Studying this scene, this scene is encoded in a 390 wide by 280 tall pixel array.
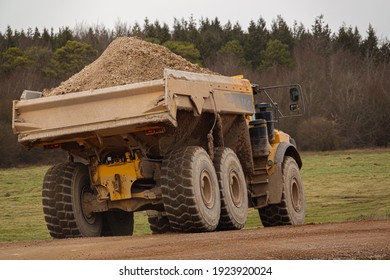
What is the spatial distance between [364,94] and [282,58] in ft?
9.68

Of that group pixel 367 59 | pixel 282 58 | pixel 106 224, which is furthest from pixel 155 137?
pixel 282 58

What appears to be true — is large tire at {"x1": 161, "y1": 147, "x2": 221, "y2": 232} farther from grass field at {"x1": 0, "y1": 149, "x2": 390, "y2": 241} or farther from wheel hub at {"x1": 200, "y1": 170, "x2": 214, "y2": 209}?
grass field at {"x1": 0, "y1": 149, "x2": 390, "y2": 241}

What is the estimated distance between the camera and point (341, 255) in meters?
10.2

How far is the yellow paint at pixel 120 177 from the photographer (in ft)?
→ 46.6

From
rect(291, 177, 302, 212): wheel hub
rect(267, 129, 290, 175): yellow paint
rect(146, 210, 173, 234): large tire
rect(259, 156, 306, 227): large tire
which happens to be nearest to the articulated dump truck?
rect(267, 129, 290, 175): yellow paint

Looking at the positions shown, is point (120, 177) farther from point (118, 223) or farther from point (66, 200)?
point (118, 223)

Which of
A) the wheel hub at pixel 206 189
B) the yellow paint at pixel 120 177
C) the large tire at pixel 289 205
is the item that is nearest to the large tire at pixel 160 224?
the large tire at pixel 289 205

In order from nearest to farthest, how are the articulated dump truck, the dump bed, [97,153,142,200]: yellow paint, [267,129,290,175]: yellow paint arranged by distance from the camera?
the dump bed < the articulated dump truck < [97,153,142,200]: yellow paint < [267,129,290,175]: yellow paint

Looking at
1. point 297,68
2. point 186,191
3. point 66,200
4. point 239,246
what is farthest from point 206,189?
point 297,68

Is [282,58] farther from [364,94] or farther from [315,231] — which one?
[315,231]

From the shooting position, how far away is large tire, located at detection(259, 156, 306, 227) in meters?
17.1

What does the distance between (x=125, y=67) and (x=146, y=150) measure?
4.20 ft

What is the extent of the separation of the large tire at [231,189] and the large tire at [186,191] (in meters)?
0.61

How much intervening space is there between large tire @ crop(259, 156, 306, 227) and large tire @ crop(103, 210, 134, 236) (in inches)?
94.2
